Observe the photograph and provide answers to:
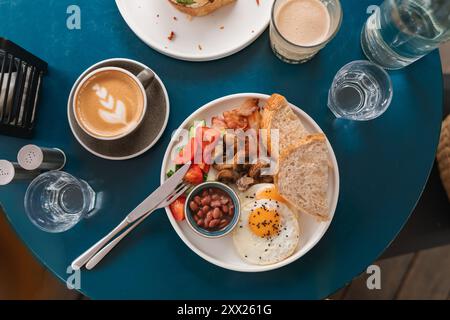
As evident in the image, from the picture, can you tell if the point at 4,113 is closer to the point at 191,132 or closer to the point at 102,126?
the point at 102,126

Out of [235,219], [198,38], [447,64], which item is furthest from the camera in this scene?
[447,64]

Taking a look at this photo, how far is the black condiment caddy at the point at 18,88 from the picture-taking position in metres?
1.22

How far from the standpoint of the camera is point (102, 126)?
→ 4.18 ft

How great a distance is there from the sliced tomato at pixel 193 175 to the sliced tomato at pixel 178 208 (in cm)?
7

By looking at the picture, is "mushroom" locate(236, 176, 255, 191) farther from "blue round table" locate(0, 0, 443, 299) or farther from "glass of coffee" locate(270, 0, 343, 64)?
"glass of coffee" locate(270, 0, 343, 64)

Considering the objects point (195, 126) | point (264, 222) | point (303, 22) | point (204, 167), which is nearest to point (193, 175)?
point (204, 167)

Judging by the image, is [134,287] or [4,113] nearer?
[4,113]

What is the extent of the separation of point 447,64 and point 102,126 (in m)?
1.59

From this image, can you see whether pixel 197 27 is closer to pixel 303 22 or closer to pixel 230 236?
pixel 303 22

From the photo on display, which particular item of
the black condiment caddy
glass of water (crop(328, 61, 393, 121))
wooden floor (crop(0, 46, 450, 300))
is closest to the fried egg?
glass of water (crop(328, 61, 393, 121))

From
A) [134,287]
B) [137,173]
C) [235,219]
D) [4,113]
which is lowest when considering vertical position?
[134,287]

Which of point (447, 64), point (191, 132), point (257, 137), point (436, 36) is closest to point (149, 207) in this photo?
point (191, 132)

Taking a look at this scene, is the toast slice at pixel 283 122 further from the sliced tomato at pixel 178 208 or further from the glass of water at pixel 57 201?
the glass of water at pixel 57 201

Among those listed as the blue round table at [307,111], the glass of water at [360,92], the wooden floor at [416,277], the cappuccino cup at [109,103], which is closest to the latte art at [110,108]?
the cappuccino cup at [109,103]
